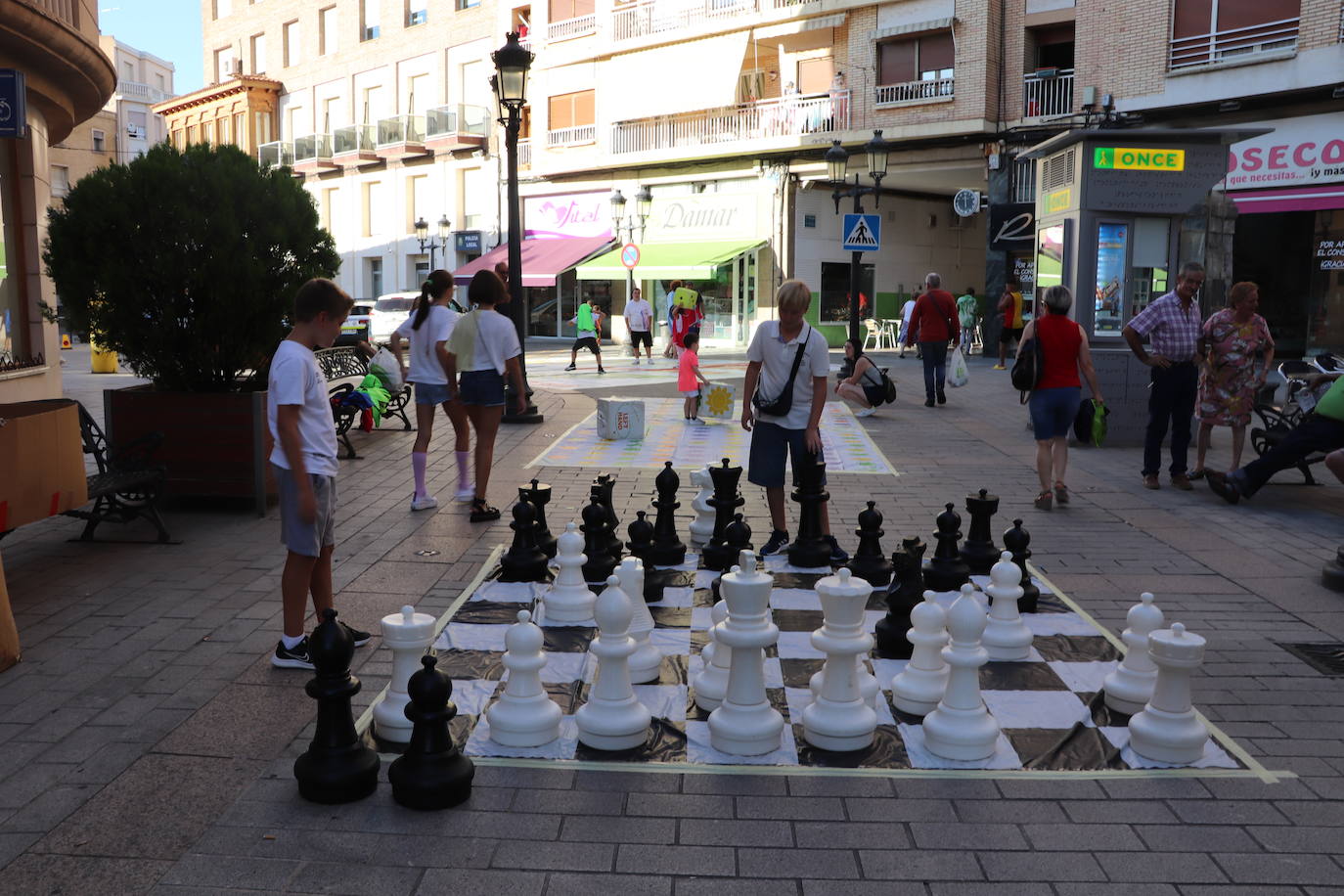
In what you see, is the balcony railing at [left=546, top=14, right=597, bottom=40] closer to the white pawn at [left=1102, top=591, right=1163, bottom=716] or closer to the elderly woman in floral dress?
the elderly woman in floral dress

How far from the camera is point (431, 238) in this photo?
37.9 metres

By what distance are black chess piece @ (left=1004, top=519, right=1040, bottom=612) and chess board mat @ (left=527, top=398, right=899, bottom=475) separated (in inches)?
156

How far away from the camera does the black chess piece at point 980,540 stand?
571 centimetres

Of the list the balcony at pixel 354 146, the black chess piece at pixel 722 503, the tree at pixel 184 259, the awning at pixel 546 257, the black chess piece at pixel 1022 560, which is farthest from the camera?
the balcony at pixel 354 146

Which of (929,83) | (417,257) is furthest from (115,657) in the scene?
(417,257)

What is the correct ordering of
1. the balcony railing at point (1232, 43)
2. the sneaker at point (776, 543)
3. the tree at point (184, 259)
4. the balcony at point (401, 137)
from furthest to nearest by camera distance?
the balcony at point (401, 137) < the balcony railing at point (1232, 43) < the tree at point (184, 259) < the sneaker at point (776, 543)

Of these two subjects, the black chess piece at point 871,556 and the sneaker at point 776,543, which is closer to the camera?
the black chess piece at point 871,556

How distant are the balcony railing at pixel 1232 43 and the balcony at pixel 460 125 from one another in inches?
857

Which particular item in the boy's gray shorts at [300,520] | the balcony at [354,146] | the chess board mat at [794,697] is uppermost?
the balcony at [354,146]

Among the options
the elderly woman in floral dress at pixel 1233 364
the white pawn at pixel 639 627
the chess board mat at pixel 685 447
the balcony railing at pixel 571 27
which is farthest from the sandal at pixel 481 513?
the balcony railing at pixel 571 27

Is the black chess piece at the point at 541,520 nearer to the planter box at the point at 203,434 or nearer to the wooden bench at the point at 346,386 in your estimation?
the planter box at the point at 203,434

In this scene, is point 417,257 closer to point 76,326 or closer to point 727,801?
point 76,326

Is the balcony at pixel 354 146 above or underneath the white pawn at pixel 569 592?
above

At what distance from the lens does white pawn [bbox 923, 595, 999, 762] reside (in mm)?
3500
